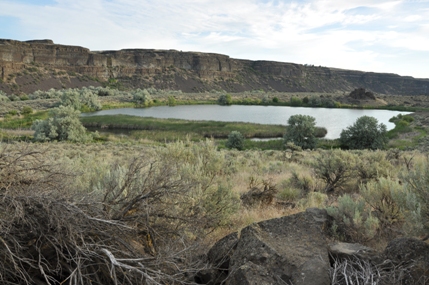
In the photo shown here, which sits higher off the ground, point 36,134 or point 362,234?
point 362,234

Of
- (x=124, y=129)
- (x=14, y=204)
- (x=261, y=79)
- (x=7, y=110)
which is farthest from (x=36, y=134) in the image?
(x=261, y=79)

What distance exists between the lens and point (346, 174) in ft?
29.0

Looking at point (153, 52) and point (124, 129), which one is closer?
point (124, 129)

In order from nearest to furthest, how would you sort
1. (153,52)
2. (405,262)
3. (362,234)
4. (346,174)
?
(405,262) < (362,234) < (346,174) < (153,52)

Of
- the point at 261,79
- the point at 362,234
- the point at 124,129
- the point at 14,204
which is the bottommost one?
the point at 124,129

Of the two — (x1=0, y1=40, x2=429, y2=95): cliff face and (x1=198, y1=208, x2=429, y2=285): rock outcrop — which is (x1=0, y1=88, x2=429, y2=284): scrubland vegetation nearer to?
(x1=198, y1=208, x2=429, y2=285): rock outcrop

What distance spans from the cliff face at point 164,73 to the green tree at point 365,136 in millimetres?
78525

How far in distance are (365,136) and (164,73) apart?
4271 inches

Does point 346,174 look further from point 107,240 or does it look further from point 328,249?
point 107,240

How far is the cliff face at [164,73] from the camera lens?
89750mm

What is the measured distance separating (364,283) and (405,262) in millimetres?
714

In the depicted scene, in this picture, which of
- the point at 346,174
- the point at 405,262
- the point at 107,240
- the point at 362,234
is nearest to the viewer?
the point at 107,240

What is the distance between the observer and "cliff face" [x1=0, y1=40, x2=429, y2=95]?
89750mm

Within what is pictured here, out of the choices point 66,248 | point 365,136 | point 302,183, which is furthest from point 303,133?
point 66,248
